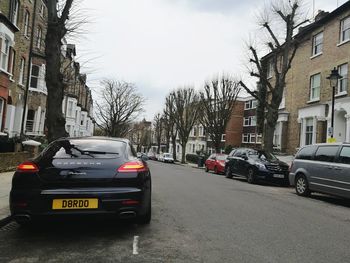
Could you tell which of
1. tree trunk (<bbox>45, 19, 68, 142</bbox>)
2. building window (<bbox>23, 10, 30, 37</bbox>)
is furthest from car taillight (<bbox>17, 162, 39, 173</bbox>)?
building window (<bbox>23, 10, 30, 37</bbox>)

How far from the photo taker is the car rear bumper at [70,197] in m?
5.45

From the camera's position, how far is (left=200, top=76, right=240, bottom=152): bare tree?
40.1 metres

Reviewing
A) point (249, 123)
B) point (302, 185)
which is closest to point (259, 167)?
point (302, 185)

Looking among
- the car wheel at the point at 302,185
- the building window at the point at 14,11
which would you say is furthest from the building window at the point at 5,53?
the car wheel at the point at 302,185

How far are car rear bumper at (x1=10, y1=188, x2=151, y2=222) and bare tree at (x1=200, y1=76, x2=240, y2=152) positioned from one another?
3509 centimetres

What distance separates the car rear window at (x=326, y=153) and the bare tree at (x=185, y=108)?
130 feet

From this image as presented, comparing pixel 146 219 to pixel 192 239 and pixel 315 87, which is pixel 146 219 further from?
pixel 315 87

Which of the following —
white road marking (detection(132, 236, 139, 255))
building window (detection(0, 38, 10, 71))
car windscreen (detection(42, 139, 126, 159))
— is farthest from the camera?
building window (detection(0, 38, 10, 71))

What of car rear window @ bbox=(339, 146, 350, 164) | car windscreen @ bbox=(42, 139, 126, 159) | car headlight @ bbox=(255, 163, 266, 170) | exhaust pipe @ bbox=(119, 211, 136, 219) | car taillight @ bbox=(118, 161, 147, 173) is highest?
car rear window @ bbox=(339, 146, 350, 164)

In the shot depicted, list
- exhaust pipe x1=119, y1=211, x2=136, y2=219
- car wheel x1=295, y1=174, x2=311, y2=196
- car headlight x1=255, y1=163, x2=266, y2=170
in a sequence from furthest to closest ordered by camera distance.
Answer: car headlight x1=255, y1=163, x2=266, y2=170
car wheel x1=295, y1=174, x2=311, y2=196
exhaust pipe x1=119, y1=211, x2=136, y2=219

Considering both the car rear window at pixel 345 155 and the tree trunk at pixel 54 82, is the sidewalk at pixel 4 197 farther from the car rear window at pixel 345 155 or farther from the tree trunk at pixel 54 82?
the car rear window at pixel 345 155

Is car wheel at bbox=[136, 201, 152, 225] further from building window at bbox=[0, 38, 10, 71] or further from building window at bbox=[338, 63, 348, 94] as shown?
building window at bbox=[338, 63, 348, 94]

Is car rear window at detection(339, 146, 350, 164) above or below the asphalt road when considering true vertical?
above

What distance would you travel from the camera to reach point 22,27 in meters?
24.5
